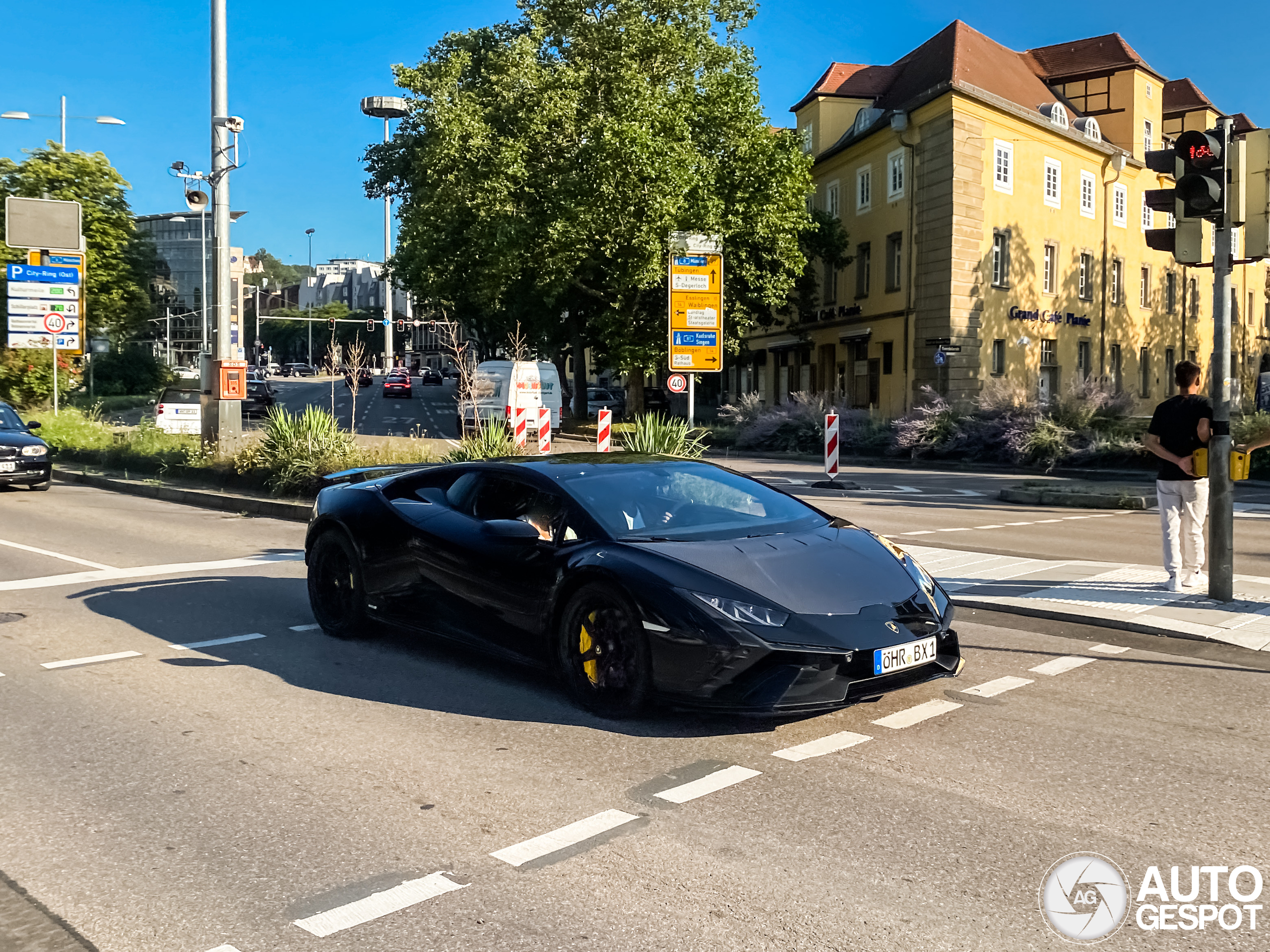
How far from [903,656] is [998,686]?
1.25 metres

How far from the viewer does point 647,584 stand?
17.1ft

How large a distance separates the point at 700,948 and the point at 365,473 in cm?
554

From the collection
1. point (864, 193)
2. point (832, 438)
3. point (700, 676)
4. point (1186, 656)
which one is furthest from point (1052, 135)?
point (700, 676)

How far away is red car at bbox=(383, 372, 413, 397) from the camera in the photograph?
6316 centimetres

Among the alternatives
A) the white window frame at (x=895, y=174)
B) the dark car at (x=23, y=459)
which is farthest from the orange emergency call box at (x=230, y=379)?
the white window frame at (x=895, y=174)

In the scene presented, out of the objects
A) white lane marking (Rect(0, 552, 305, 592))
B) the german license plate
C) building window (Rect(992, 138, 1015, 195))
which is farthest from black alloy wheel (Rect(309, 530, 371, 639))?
building window (Rect(992, 138, 1015, 195))

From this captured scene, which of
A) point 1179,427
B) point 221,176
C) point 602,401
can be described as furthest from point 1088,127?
point 1179,427

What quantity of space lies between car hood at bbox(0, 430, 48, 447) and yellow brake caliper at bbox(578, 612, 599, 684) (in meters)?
16.2

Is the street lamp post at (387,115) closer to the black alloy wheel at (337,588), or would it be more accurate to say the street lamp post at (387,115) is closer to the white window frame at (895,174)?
the white window frame at (895,174)

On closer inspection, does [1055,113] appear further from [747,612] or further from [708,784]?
[708,784]

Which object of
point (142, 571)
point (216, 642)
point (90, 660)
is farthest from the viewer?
point (142, 571)

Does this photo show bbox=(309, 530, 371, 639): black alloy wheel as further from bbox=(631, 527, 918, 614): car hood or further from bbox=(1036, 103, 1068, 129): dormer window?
bbox=(1036, 103, 1068, 129): dormer window

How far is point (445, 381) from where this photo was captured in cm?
9312

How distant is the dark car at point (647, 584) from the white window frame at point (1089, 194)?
130 ft
